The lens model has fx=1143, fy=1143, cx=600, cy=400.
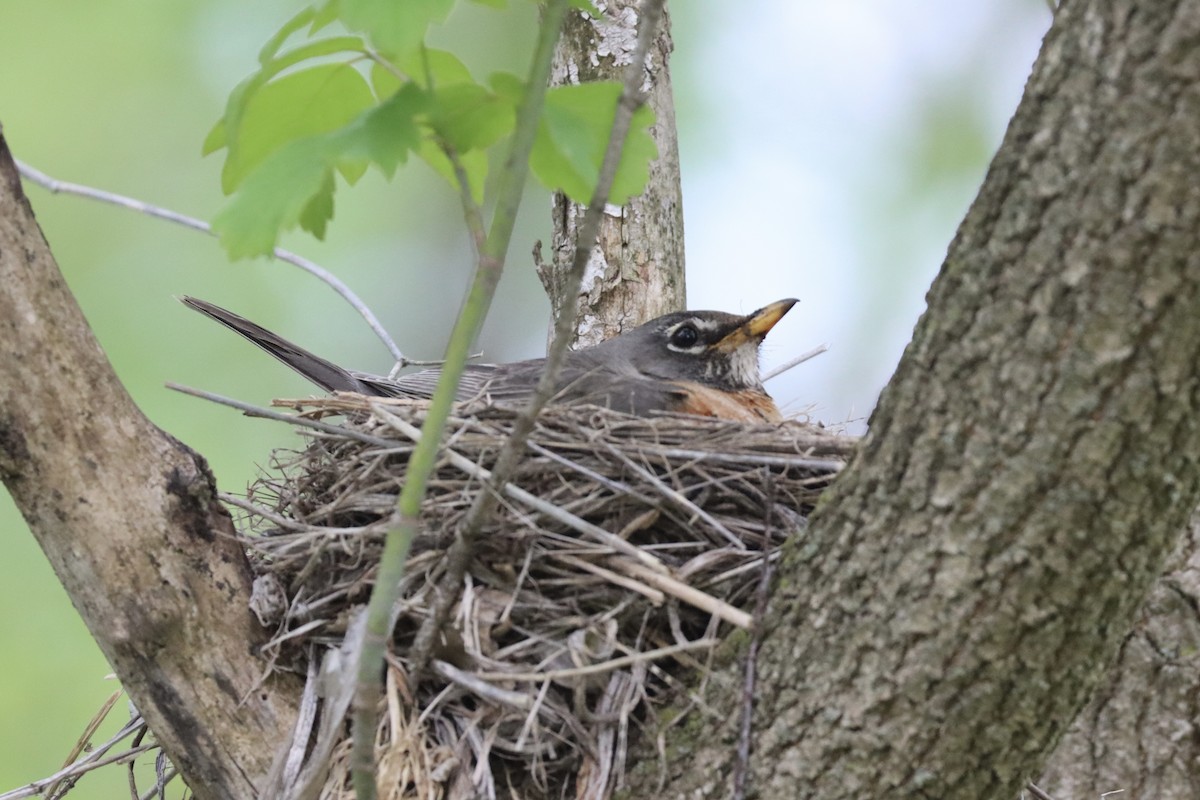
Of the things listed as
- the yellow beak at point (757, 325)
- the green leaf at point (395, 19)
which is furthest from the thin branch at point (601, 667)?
the yellow beak at point (757, 325)

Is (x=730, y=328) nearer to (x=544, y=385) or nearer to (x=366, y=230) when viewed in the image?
(x=544, y=385)

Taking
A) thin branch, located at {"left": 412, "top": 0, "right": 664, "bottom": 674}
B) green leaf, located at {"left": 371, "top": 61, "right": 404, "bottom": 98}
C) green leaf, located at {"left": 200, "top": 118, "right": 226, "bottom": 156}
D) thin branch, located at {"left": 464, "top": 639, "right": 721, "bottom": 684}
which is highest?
green leaf, located at {"left": 200, "top": 118, "right": 226, "bottom": 156}

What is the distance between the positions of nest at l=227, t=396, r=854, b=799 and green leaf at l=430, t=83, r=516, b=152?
2.00 feet

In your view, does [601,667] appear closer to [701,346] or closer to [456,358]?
[456,358]

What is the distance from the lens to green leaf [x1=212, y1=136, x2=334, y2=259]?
1.63 m

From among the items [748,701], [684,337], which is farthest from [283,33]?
[684,337]

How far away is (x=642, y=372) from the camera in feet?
13.1

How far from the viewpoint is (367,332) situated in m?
7.26

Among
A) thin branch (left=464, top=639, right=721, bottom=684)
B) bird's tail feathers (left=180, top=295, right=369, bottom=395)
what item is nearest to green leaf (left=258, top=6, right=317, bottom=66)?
thin branch (left=464, top=639, right=721, bottom=684)

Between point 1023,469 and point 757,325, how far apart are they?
252 centimetres

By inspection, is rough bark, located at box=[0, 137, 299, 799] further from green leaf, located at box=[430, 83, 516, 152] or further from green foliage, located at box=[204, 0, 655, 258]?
green leaf, located at box=[430, 83, 516, 152]

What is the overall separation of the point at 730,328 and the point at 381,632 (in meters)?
2.73

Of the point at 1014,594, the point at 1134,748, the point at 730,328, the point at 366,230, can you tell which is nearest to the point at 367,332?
the point at 366,230

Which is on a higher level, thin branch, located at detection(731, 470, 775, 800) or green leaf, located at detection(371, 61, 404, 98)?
green leaf, located at detection(371, 61, 404, 98)
